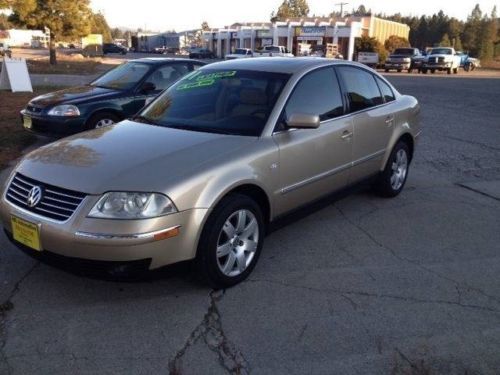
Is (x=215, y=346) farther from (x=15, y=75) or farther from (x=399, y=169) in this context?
(x=15, y=75)

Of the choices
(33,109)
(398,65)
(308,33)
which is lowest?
(398,65)

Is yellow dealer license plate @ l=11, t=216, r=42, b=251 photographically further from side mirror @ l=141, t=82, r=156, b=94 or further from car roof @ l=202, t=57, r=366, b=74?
side mirror @ l=141, t=82, r=156, b=94

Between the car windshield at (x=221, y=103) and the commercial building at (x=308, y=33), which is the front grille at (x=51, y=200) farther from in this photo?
the commercial building at (x=308, y=33)

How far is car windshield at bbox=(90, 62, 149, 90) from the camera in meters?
8.52

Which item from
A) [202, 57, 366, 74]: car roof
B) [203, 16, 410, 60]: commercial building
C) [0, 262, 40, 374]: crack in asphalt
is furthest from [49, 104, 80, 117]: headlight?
[203, 16, 410, 60]: commercial building

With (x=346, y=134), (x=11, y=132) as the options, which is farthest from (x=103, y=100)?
(x=346, y=134)

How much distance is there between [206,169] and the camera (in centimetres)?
344

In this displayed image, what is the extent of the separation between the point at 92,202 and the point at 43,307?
88 centimetres

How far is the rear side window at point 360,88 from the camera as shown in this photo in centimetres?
504

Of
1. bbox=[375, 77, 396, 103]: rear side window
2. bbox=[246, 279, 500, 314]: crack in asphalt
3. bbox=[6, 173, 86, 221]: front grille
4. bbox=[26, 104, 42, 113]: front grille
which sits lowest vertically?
bbox=[246, 279, 500, 314]: crack in asphalt

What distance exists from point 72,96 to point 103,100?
0.55 m

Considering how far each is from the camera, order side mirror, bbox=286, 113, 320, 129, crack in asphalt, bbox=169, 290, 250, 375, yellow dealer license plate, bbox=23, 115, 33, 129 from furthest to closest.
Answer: yellow dealer license plate, bbox=23, 115, 33, 129 → side mirror, bbox=286, 113, 320, 129 → crack in asphalt, bbox=169, 290, 250, 375

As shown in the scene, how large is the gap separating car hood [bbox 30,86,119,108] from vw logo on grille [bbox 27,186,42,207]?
4940 mm

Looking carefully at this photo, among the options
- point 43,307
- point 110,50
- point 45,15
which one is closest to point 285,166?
point 43,307
